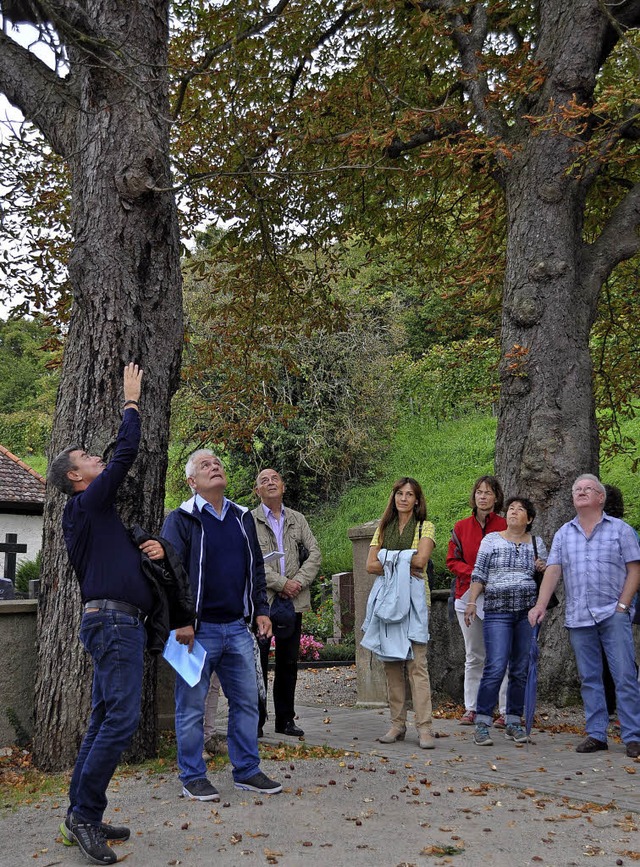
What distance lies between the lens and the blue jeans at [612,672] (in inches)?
278

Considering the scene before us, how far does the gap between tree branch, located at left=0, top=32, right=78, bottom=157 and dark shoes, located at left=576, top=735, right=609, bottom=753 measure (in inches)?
241

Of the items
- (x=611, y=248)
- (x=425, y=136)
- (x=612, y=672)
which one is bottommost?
(x=612, y=672)

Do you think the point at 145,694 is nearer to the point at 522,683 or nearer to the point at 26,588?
the point at 522,683

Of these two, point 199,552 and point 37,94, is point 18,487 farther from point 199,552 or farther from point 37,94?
point 199,552

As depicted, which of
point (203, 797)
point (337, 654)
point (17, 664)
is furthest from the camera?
point (337, 654)

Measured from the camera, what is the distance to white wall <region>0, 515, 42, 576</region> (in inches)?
1086

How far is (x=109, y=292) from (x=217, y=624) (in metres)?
2.69

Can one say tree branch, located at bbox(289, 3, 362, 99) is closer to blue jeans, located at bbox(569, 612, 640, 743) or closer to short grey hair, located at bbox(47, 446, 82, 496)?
blue jeans, located at bbox(569, 612, 640, 743)

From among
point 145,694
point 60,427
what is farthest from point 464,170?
point 145,694

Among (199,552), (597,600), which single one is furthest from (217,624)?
(597,600)

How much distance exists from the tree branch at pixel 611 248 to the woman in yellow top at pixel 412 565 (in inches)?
153

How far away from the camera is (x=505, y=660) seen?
749cm

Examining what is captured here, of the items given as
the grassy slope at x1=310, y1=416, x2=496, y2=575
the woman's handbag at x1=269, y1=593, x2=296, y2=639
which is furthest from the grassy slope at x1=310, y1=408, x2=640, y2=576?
the woman's handbag at x1=269, y1=593, x2=296, y2=639

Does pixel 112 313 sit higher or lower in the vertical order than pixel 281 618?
higher
